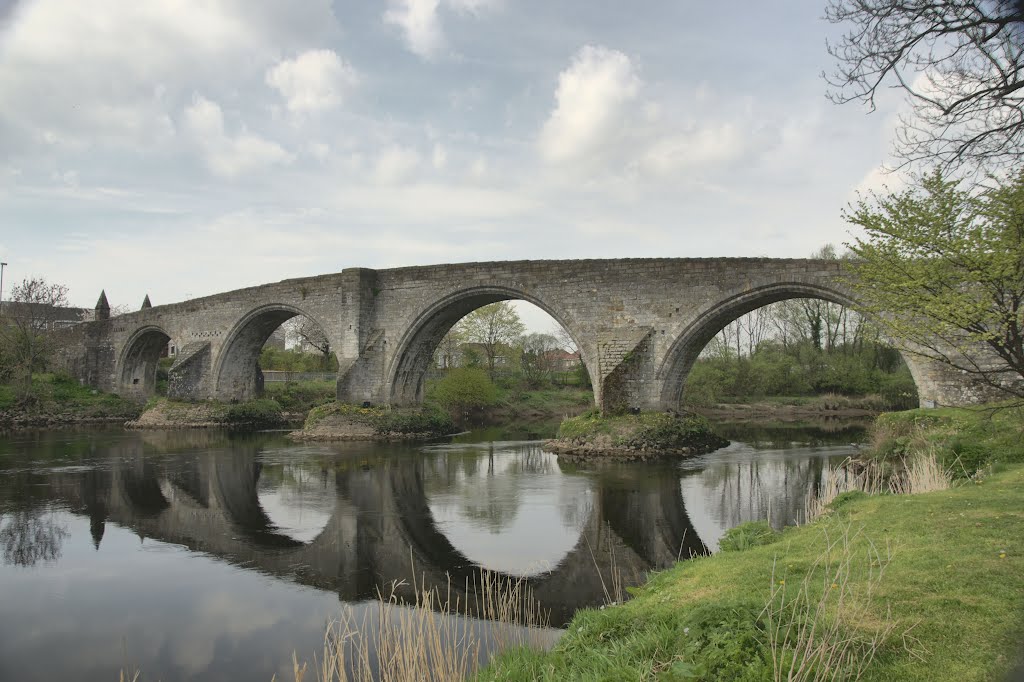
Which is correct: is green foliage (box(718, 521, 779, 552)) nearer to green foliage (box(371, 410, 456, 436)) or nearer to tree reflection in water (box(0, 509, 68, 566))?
tree reflection in water (box(0, 509, 68, 566))

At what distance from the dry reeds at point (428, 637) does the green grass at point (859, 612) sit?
34cm

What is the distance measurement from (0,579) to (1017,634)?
9257mm

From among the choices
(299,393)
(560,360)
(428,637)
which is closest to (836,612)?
(428,637)

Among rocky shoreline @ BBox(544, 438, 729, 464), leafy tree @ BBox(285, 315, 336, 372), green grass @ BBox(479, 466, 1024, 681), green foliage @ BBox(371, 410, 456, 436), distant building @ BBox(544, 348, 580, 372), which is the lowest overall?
rocky shoreline @ BBox(544, 438, 729, 464)

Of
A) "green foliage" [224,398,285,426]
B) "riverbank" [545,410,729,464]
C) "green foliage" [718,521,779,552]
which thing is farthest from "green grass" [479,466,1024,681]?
"green foliage" [224,398,285,426]

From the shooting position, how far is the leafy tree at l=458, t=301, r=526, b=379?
38781mm

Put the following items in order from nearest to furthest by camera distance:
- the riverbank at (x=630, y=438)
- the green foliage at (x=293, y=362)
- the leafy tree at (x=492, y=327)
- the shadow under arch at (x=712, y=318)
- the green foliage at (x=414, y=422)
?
the shadow under arch at (x=712, y=318), the riverbank at (x=630, y=438), the green foliage at (x=414, y=422), the leafy tree at (x=492, y=327), the green foliage at (x=293, y=362)

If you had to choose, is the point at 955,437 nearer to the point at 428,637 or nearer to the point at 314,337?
the point at 428,637

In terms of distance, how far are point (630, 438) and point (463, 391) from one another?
1516 cm

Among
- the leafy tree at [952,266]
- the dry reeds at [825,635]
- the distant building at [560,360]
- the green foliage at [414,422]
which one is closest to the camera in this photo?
the dry reeds at [825,635]

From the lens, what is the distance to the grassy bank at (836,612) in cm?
314

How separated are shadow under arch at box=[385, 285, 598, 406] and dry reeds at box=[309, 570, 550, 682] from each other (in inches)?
576

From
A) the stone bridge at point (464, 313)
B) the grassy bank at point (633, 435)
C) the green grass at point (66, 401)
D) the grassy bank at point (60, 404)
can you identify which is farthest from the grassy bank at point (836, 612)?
the green grass at point (66, 401)

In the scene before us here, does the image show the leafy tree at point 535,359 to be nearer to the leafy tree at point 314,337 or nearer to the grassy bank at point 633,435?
the leafy tree at point 314,337
